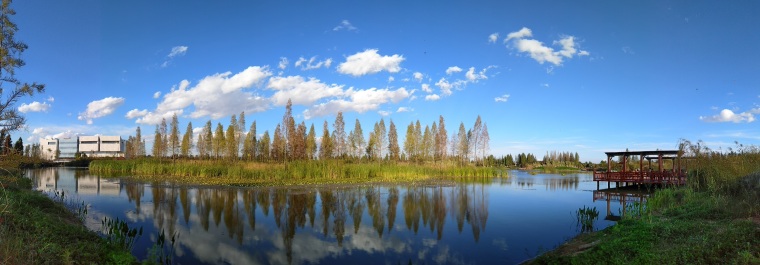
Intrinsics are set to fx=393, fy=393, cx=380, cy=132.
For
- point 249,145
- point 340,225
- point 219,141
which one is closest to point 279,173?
point 340,225

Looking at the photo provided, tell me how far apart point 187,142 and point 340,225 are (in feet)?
252

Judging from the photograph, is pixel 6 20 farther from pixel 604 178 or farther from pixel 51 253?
pixel 604 178

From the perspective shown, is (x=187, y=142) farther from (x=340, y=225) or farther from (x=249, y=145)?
(x=340, y=225)

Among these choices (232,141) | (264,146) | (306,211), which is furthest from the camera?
(264,146)

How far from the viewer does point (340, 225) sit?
1536 centimetres

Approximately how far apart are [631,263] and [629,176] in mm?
31452

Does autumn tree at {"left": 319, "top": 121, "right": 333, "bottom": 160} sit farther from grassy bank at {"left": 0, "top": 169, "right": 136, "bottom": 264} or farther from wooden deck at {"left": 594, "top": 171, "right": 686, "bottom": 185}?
grassy bank at {"left": 0, "top": 169, "right": 136, "bottom": 264}

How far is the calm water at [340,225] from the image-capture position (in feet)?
37.0

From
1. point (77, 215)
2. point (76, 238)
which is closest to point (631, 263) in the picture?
point (76, 238)

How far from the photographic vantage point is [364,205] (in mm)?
20875

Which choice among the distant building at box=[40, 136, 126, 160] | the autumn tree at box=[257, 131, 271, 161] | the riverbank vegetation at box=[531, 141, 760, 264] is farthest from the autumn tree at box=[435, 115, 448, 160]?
the distant building at box=[40, 136, 126, 160]

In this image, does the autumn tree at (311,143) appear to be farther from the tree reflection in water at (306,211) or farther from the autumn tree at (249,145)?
the tree reflection in water at (306,211)

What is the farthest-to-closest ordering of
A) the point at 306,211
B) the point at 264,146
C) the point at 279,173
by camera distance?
the point at 264,146 < the point at 279,173 < the point at 306,211

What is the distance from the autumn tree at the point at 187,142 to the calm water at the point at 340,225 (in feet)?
184
